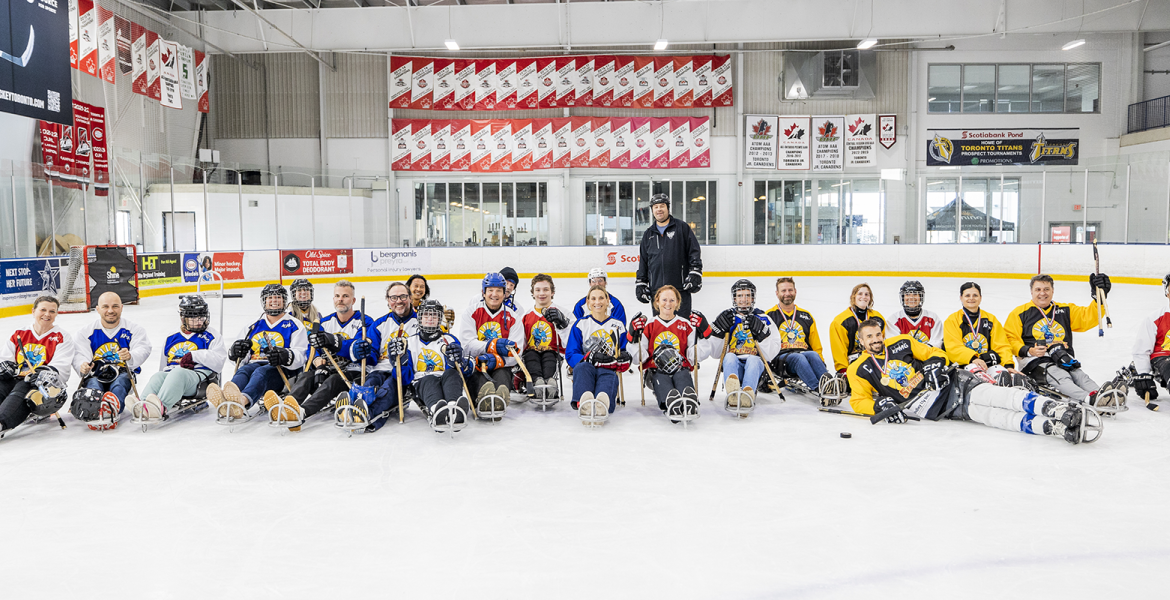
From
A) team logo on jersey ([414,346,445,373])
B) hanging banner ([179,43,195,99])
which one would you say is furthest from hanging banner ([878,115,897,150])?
team logo on jersey ([414,346,445,373])

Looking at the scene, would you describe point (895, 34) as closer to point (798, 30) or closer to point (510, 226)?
point (798, 30)

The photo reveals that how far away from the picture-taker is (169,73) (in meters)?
16.0

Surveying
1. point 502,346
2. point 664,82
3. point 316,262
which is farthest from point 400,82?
point 502,346

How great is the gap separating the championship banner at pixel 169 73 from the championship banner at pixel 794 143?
14.4 metres

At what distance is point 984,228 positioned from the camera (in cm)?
1775

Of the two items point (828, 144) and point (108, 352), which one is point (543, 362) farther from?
point (828, 144)

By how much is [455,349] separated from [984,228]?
1723cm

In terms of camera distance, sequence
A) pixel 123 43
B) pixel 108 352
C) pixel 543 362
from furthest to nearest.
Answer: pixel 123 43, pixel 543 362, pixel 108 352

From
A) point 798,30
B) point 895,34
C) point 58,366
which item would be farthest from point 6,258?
point 895,34

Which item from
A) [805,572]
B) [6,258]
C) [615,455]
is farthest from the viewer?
[6,258]

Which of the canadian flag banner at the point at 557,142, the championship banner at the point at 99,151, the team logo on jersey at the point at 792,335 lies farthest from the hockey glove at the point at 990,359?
the canadian flag banner at the point at 557,142

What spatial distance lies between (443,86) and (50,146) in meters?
9.46

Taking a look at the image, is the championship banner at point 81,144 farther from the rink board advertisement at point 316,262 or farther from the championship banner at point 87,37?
the rink board advertisement at point 316,262

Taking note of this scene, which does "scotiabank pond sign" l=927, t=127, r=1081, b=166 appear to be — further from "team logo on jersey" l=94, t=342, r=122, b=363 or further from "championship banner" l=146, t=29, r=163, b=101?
"team logo on jersey" l=94, t=342, r=122, b=363
